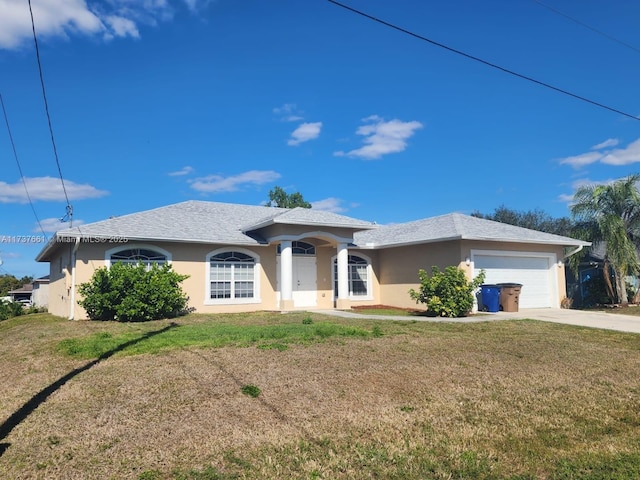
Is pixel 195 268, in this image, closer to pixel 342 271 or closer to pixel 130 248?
pixel 130 248

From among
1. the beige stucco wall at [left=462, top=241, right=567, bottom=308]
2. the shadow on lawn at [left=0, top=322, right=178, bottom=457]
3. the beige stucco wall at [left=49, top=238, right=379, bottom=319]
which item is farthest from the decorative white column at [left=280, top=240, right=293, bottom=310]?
the shadow on lawn at [left=0, top=322, right=178, bottom=457]

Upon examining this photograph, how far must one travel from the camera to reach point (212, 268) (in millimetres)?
18922

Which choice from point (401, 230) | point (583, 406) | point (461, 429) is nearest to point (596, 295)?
point (401, 230)

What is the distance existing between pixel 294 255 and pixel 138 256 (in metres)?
6.47

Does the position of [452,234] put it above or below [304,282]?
above

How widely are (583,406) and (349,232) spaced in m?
14.4

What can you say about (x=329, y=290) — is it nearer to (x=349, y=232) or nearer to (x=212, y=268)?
(x=349, y=232)

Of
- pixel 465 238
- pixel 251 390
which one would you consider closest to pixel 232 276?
pixel 465 238

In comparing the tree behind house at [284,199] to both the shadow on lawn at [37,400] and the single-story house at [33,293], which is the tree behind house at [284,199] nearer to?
the single-story house at [33,293]

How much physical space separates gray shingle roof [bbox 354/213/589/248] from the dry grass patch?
916 centimetres

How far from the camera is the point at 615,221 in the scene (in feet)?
69.4

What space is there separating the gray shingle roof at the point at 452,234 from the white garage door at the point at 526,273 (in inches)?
33.6

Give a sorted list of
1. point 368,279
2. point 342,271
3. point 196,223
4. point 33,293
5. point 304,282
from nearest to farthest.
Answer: point 196,223 → point 342,271 → point 304,282 → point 368,279 → point 33,293

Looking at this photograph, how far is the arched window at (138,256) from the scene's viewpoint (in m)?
17.3
